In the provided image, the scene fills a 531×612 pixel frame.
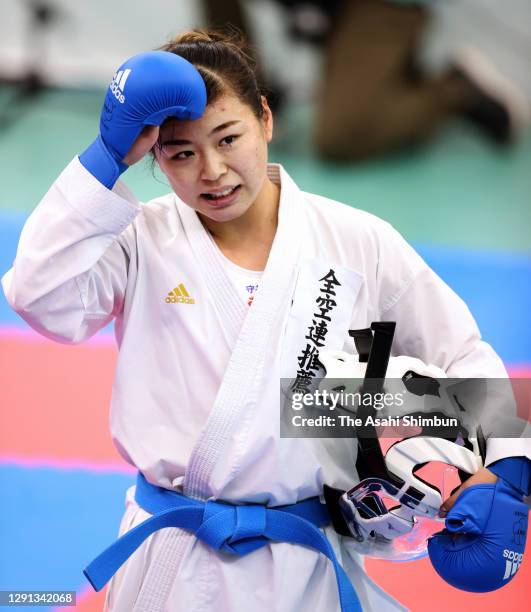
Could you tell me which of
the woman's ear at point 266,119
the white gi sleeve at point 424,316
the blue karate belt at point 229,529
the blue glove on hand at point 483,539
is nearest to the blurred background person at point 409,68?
the woman's ear at point 266,119

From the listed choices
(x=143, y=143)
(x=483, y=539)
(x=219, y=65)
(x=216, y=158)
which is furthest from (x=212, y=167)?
(x=483, y=539)

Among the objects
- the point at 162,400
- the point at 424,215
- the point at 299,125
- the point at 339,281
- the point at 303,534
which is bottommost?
the point at 303,534

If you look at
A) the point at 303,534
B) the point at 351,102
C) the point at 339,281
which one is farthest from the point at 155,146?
the point at 351,102

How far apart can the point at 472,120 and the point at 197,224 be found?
23.4 feet

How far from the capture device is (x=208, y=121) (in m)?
2.26

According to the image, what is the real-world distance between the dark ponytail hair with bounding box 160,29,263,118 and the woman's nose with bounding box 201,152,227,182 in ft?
0.45

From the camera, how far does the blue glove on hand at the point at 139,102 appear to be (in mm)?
2084

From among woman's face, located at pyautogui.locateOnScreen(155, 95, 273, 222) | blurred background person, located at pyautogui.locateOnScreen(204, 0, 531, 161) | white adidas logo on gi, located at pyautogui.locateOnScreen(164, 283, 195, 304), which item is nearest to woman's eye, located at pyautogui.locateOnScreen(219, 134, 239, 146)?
woman's face, located at pyautogui.locateOnScreen(155, 95, 273, 222)

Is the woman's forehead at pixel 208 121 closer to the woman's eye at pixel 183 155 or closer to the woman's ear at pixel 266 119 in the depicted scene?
the woman's eye at pixel 183 155

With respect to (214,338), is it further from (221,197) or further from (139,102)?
(139,102)

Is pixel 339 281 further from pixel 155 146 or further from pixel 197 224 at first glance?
pixel 155 146

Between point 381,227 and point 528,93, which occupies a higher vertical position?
point 528,93

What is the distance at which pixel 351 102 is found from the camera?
8.74 meters

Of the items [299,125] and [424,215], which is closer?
[424,215]
